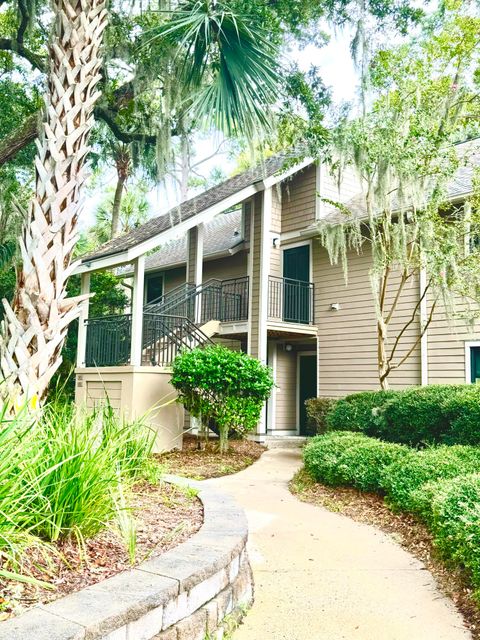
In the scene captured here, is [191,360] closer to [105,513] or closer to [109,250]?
[109,250]

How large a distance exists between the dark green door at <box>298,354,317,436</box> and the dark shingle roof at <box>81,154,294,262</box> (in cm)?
439

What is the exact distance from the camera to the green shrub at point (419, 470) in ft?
17.4

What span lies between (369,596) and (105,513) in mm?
1856

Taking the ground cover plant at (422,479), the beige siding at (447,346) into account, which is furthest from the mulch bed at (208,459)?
the beige siding at (447,346)

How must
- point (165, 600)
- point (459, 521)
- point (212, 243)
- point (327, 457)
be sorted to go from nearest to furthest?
point (165, 600) < point (459, 521) < point (327, 457) < point (212, 243)

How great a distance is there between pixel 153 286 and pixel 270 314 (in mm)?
6036

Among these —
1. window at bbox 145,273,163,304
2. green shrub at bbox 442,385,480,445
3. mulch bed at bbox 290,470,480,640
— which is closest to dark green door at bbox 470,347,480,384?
green shrub at bbox 442,385,480,445

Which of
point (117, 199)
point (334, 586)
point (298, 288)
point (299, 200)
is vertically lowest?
point (334, 586)

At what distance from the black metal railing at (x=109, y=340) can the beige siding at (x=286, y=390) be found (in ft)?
14.3

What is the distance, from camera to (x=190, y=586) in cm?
251

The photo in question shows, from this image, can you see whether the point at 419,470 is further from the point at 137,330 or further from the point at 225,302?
the point at 225,302

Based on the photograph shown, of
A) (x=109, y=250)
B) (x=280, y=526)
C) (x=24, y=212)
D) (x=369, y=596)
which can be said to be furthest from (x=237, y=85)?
(x=109, y=250)

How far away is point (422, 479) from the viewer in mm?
5438

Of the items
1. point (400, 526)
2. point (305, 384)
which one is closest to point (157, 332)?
point (305, 384)
